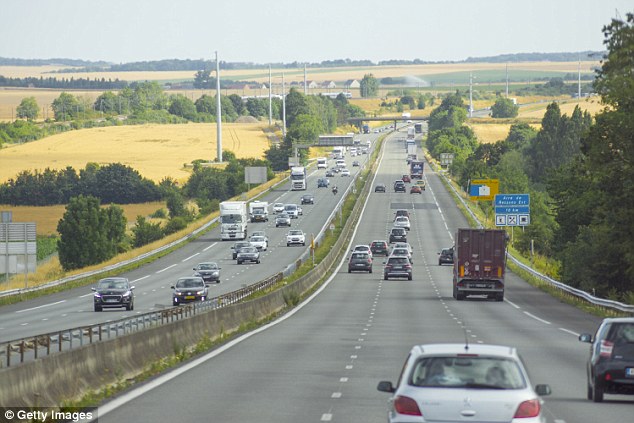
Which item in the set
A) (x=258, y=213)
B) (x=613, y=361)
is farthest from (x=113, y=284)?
(x=258, y=213)

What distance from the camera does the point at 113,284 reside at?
5694 centimetres

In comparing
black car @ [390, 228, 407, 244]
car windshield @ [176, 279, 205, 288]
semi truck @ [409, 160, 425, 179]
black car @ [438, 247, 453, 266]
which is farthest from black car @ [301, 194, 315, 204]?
car windshield @ [176, 279, 205, 288]

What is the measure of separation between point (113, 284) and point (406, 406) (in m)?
44.8

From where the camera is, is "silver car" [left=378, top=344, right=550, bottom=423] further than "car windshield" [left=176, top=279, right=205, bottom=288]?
No

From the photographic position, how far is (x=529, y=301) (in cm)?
6059

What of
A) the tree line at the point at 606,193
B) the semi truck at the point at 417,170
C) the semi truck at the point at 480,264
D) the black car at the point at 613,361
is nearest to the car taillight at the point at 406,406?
the black car at the point at 613,361

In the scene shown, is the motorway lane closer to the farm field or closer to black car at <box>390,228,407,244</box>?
black car at <box>390,228,407,244</box>

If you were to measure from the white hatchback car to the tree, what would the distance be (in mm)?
35623

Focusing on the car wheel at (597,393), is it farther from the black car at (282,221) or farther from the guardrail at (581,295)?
the black car at (282,221)

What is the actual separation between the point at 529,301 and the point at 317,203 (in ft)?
314

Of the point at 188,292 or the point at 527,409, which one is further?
the point at 188,292

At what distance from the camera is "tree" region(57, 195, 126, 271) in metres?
142

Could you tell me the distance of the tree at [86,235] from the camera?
14238cm

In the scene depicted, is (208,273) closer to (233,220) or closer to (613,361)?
(233,220)
